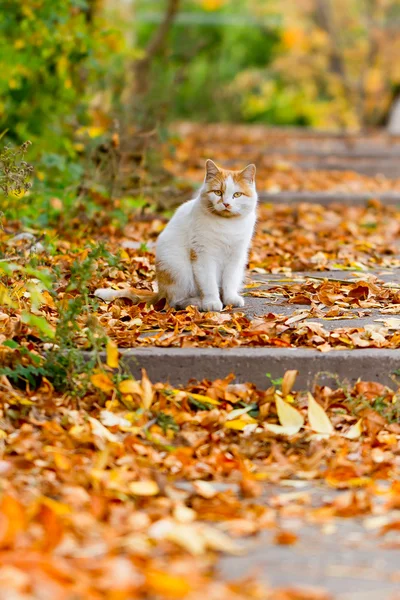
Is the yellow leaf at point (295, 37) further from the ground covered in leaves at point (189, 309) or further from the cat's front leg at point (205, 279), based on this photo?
the cat's front leg at point (205, 279)

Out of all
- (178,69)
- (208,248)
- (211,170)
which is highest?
(178,69)

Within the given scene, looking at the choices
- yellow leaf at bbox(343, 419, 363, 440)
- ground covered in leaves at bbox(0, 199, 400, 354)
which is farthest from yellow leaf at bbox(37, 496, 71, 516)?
yellow leaf at bbox(343, 419, 363, 440)

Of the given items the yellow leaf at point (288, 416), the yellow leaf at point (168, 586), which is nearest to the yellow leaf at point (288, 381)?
the yellow leaf at point (288, 416)

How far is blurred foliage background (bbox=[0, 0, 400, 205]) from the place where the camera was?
8727mm

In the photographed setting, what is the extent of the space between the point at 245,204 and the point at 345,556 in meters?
2.64

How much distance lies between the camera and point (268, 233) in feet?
26.8

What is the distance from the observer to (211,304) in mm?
5148

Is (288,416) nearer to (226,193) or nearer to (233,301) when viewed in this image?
(233,301)

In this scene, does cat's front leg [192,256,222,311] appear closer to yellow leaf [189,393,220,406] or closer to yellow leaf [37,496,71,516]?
yellow leaf [189,393,220,406]

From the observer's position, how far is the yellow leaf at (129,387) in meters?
4.19

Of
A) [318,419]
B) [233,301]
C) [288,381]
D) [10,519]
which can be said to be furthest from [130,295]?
[10,519]

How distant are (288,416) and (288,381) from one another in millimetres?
210

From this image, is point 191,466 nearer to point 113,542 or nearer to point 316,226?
point 113,542

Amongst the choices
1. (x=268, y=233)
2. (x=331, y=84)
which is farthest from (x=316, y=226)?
(x=331, y=84)
